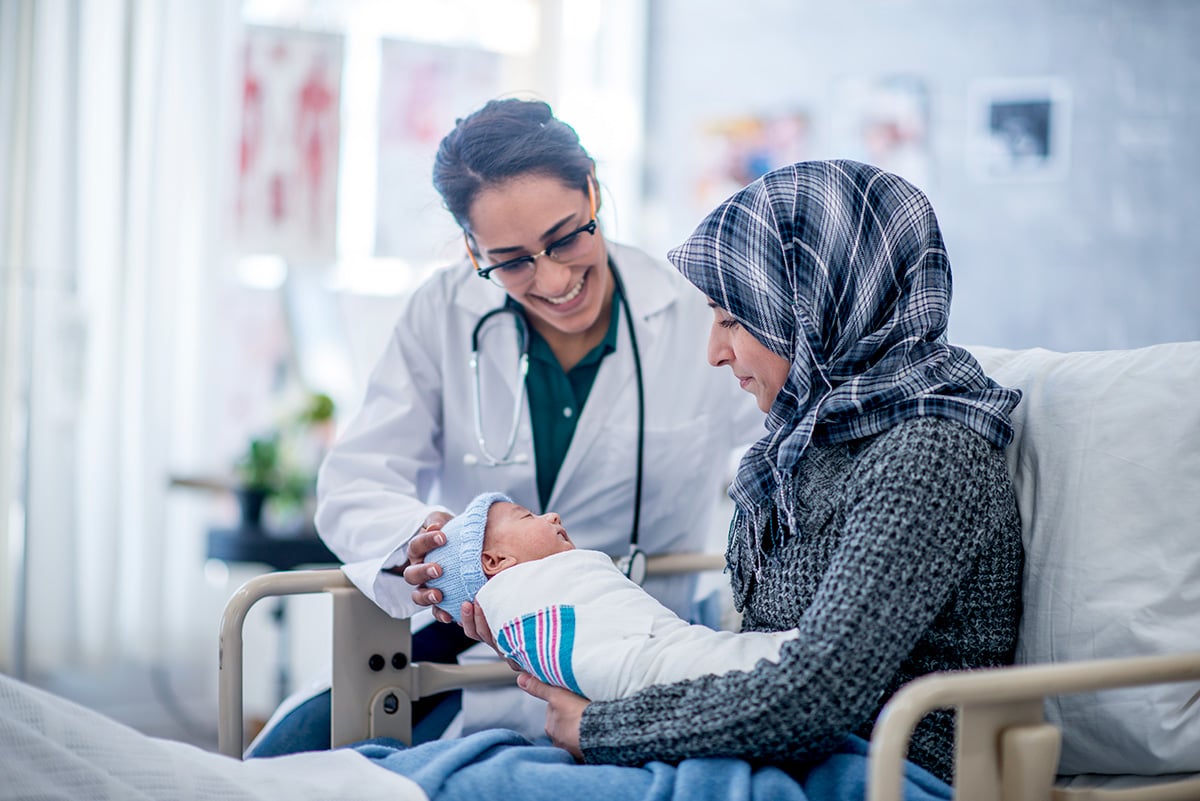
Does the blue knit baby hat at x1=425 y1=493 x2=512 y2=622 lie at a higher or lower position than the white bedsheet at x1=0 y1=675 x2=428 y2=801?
higher

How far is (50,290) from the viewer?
2883 millimetres

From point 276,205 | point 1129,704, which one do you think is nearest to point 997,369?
point 1129,704

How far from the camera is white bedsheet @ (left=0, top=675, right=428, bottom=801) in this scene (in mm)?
1024

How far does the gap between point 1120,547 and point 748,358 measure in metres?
0.44

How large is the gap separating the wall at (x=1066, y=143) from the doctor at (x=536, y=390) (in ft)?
4.89

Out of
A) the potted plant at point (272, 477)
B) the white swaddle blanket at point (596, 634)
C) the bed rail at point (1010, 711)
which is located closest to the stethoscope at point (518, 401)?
Result: the white swaddle blanket at point (596, 634)

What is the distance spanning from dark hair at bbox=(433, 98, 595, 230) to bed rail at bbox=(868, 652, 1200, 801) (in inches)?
35.3

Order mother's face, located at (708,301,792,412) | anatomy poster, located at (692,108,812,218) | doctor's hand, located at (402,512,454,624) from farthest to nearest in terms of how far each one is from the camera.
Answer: anatomy poster, located at (692,108,812,218) < doctor's hand, located at (402,512,454,624) < mother's face, located at (708,301,792,412)

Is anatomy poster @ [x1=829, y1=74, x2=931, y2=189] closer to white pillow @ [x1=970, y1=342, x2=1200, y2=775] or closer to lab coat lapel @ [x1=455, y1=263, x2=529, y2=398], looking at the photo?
lab coat lapel @ [x1=455, y1=263, x2=529, y2=398]

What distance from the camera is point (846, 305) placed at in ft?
3.95

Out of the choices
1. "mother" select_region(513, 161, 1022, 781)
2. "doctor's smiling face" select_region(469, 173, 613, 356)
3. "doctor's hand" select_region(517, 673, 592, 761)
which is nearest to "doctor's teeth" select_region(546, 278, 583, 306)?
"doctor's smiling face" select_region(469, 173, 613, 356)

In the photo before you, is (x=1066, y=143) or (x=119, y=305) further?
(x=119, y=305)

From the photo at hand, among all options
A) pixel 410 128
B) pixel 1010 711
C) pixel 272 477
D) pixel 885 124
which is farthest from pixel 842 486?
pixel 410 128

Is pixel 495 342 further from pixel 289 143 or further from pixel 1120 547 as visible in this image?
pixel 289 143
